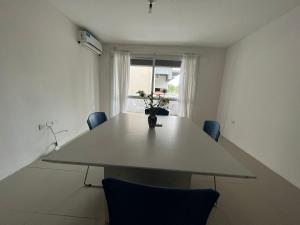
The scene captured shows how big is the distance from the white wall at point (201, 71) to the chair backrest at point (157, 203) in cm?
429

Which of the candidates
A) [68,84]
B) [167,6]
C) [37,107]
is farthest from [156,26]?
[37,107]

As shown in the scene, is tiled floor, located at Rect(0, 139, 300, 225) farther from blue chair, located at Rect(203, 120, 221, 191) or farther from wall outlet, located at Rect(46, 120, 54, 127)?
wall outlet, located at Rect(46, 120, 54, 127)

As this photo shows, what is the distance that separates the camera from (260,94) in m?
3.00

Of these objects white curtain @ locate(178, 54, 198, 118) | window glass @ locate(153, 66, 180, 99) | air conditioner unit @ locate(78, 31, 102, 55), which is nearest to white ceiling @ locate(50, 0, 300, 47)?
air conditioner unit @ locate(78, 31, 102, 55)

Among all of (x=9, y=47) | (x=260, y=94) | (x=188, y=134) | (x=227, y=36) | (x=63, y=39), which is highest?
(x=227, y=36)

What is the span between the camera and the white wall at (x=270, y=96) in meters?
2.28

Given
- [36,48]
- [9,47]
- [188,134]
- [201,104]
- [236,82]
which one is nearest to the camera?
[188,134]

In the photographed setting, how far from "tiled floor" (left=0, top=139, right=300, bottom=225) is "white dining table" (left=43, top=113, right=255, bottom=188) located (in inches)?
24.0

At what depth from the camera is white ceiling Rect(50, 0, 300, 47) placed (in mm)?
2379

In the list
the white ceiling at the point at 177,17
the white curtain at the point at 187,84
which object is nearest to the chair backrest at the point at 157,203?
the white ceiling at the point at 177,17

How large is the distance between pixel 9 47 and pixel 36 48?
17.9 inches

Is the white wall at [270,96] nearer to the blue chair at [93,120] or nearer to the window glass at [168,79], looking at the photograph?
the window glass at [168,79]

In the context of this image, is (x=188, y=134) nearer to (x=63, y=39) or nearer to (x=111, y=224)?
(x=111, y=224)

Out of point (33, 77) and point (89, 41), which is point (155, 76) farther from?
point (33, 77)
